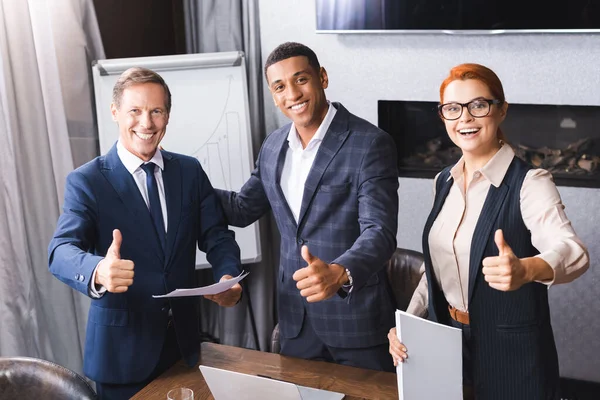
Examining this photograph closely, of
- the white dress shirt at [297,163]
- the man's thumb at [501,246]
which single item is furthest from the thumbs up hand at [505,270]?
the white dress shirt at [297,163]

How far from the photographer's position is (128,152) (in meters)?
2.31

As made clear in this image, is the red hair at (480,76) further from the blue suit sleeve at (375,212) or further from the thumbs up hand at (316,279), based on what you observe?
the thumbs up hand at (316,279)

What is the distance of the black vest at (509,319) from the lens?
1928mm

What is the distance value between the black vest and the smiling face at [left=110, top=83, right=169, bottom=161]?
97 centimetres

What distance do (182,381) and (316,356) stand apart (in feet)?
1.57

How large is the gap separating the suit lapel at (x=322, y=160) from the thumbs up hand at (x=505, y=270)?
77 centimetres

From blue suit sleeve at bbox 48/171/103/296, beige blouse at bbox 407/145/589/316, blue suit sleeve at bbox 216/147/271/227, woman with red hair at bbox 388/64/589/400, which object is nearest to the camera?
beige blouse at bbox 407/145/589/316

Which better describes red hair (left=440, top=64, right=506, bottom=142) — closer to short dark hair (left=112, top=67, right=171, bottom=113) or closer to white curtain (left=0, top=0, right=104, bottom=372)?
short dark hair (left=112, top=67, right=171, bottom=113)

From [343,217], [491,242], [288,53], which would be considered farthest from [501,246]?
[288,53]

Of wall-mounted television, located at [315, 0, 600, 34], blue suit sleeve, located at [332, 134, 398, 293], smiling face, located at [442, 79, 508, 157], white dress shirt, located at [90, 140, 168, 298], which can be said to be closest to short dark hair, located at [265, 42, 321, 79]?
blue suit sleeve, located at [332, 134, 398, 293]

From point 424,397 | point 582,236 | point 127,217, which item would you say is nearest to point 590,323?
point 582,236

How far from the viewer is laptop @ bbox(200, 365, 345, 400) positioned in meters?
1.81

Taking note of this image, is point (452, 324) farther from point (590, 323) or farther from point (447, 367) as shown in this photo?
point (590, 323)

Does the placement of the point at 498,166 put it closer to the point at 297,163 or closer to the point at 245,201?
the point at 297,163
